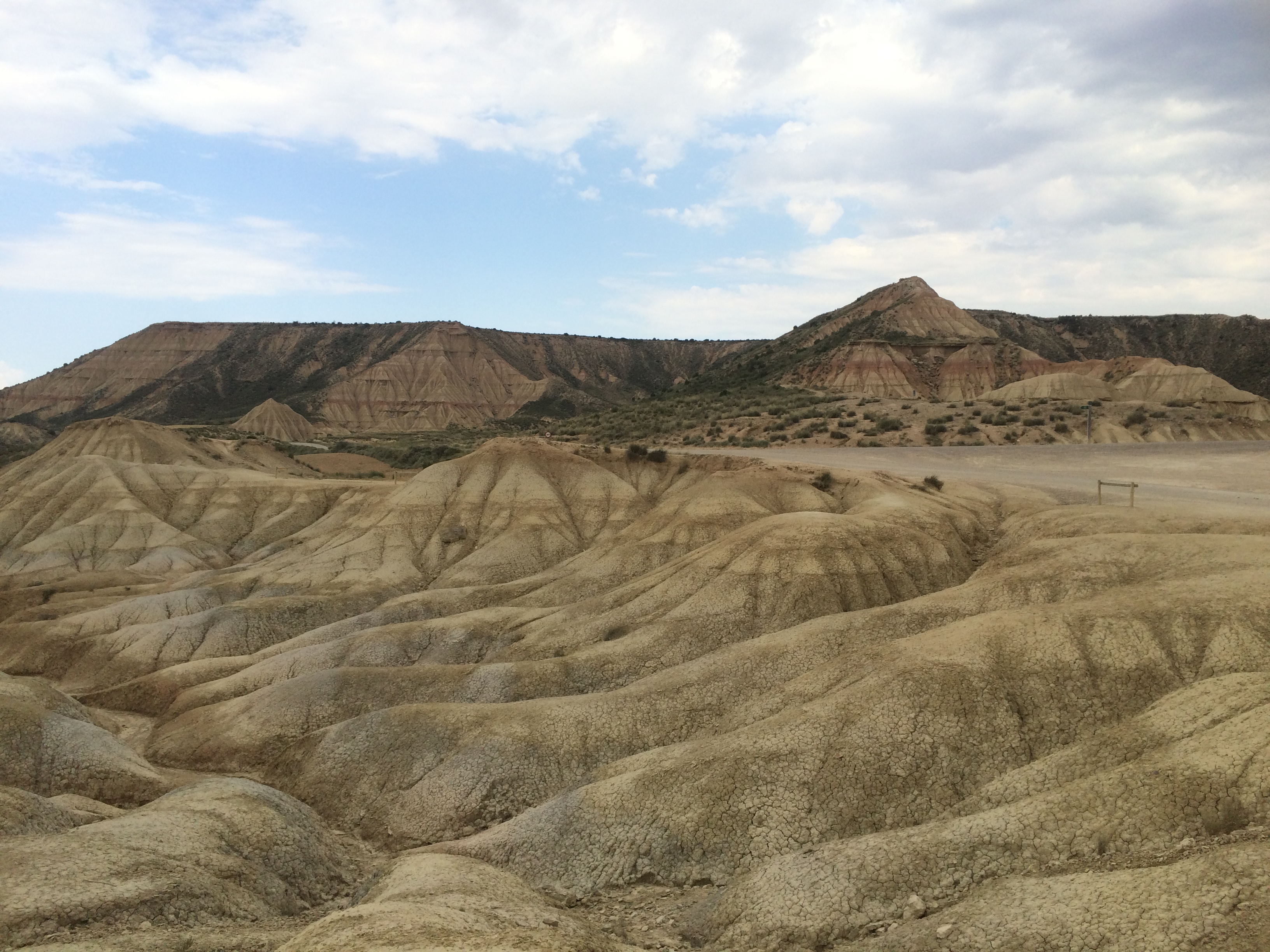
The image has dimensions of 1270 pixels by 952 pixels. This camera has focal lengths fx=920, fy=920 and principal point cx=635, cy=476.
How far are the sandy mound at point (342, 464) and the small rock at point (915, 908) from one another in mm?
90002

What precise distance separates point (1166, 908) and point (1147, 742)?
6524mm

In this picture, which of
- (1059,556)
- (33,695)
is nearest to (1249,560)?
(1059,556)

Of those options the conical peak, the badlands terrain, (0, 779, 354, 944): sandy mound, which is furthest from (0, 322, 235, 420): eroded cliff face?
(0, 779, 354, 944): sandy mound

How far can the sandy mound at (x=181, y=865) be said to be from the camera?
17.0 metres

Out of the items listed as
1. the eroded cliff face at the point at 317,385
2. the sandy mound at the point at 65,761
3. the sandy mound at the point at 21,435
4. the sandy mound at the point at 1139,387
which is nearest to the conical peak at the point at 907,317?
the sandy mound at the point at 1139,387

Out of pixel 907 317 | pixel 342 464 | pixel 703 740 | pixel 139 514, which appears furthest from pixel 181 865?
pixel 907 317

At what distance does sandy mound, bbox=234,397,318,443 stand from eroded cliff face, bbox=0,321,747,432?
53.8 ft

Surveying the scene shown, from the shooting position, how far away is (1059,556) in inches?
1243

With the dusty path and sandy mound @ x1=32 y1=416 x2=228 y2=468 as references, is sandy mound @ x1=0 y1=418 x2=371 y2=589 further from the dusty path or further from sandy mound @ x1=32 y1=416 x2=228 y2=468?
the dusty path

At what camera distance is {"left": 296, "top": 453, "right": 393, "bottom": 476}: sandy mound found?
103188 millimetres

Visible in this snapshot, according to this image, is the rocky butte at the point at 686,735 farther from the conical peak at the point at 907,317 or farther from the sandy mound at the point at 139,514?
the conical peak at the point at 907,317

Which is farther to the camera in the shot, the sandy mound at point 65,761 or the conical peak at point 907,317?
the conical peak at point 907,317

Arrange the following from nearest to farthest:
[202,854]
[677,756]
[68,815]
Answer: [202,854], [68,815], [677,756]

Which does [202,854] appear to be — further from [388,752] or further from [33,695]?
[33,695]
